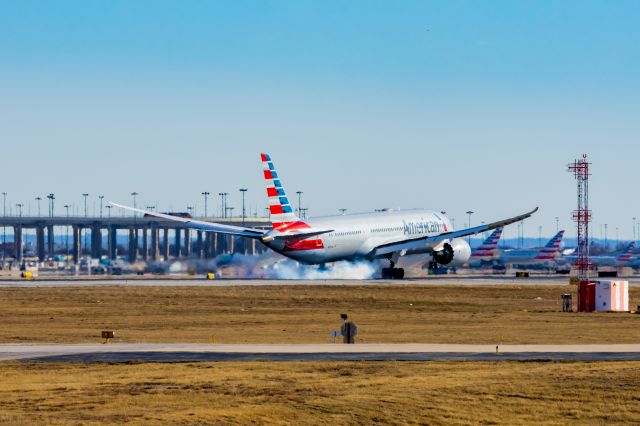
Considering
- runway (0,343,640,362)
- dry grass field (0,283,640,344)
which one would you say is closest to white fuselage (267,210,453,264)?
dry grass field (0,283,640,344)

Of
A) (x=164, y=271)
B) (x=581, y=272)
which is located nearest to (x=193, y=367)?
(x=581, y=272)

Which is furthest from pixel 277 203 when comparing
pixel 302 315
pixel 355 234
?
pixel 302 315

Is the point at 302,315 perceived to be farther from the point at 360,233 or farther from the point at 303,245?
the point at 360,233

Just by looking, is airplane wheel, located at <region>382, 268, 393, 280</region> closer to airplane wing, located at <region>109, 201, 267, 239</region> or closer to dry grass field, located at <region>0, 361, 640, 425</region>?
airplane wing, located at <region>109, 201, 267, 239</region>

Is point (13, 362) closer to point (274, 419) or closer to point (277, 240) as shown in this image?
point (274, 419)

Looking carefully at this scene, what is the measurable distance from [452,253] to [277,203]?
24144 mm

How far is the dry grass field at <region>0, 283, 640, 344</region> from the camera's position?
64562 mm

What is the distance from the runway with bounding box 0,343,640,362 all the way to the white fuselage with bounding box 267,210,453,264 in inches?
2283

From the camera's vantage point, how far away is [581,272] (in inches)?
3529

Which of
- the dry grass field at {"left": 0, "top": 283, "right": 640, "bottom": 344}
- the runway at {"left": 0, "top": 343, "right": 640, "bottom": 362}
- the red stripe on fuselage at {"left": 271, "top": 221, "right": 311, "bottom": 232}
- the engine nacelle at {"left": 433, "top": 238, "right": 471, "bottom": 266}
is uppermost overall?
the red stripe on fuselage at {"left": 271, "top": 221, "right": 311, "bottom": 232}

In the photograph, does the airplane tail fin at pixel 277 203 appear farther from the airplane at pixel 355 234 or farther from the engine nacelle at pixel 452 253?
the engine nacelle at pixel 452 253

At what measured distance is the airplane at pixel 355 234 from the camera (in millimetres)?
113250

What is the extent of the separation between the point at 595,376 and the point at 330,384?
30.2 ft

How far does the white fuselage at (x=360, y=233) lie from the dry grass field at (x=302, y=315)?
6202 mm
